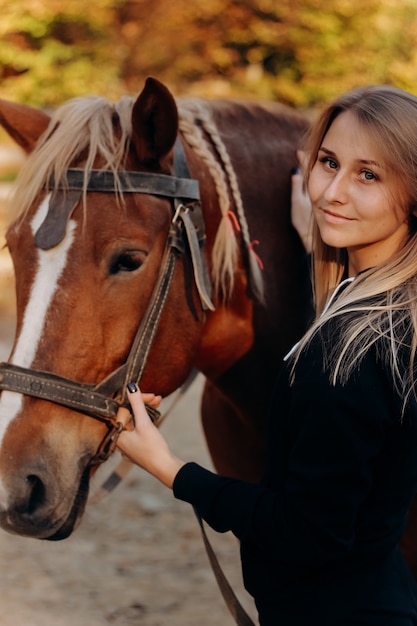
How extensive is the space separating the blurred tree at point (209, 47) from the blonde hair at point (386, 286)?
41.1 ft

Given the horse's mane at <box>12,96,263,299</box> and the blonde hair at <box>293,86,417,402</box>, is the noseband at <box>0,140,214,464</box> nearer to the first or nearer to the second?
the horse's mane at <box>12,96,263,299</box>

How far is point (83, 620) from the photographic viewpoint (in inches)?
129

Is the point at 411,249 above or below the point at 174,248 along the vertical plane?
above

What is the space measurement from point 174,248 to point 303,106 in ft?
44.6

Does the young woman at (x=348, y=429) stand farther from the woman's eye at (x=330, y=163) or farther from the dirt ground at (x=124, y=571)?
the dirt ground at (x=124, y=571)

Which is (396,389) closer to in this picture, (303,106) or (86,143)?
(86,143)

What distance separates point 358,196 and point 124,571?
280 cm

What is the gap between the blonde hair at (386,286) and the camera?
4.63ft

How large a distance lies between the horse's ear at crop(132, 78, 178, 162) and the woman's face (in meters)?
0.52

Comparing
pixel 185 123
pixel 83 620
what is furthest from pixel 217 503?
pixel 83 620

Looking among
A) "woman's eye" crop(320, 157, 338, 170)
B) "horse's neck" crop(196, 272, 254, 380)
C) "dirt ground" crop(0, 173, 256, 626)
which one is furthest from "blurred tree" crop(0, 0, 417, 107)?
"woman's eye" crop(320, 157, 338, 170)

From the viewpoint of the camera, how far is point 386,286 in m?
1.50

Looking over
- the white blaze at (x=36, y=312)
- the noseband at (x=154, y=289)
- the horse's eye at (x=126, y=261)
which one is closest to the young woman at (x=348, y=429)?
the noseband at (x=154, y=289)

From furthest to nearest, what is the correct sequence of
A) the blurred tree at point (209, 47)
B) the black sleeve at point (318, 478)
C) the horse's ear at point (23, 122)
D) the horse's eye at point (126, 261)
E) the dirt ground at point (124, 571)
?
the blurred tree at point (209, 47)
the dirt ground at point (124, 571)
the horse's ear at point (23, 122)
the horse's eye at point (126, 261)
the black sleeve at point (318, 478)
